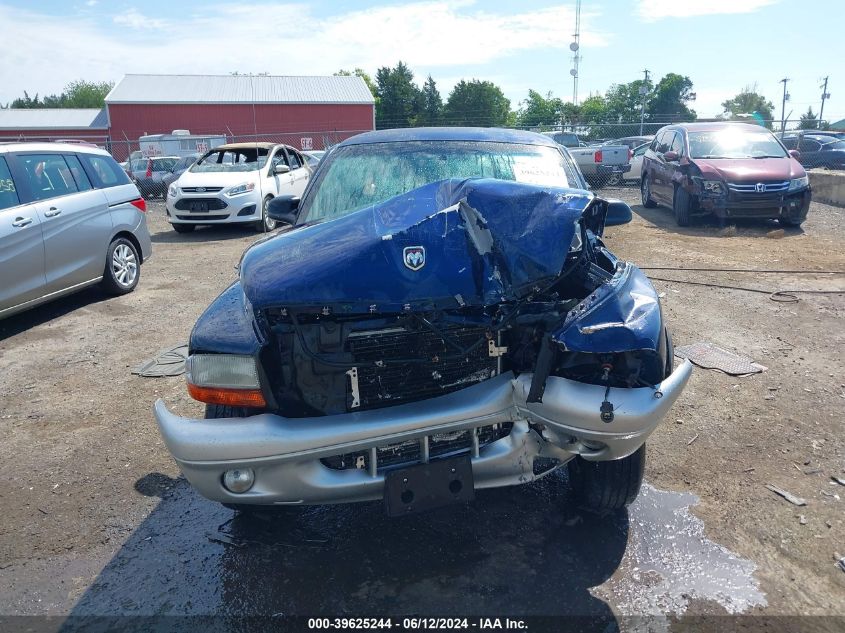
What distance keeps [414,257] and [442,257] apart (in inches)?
4.3

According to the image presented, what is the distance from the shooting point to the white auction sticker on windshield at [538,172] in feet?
13.2

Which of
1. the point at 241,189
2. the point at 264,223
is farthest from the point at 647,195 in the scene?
the point at 241,189

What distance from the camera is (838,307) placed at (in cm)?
635

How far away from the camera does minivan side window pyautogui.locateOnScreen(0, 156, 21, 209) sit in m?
6.00

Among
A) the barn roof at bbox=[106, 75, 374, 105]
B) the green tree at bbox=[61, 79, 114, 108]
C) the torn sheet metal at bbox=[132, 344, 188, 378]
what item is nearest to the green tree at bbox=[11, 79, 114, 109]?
the green tree at bbox=[61, 79, 114, 108]

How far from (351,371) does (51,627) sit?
61.3 inches

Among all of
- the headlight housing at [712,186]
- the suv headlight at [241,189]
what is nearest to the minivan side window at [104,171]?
the suv headlight at [241,189]

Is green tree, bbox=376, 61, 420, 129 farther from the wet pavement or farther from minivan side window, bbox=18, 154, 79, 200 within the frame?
the wet pavement

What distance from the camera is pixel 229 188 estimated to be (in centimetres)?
1190

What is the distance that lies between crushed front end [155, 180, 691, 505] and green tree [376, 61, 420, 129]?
49037 mm

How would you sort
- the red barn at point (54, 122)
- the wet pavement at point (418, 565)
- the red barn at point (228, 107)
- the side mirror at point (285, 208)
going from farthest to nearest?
the red barn at point (54, 122) < the red barn at point (228, 107) < the side mirror at point (285, 208) < the wet pavement at point (418, 565)

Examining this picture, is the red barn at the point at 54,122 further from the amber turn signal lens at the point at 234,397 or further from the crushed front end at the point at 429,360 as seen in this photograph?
the crushed front end at the point at 429,360

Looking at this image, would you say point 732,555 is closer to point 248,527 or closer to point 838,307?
point 248,527

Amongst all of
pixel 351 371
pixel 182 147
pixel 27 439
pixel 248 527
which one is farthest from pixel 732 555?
pixel 182 147
